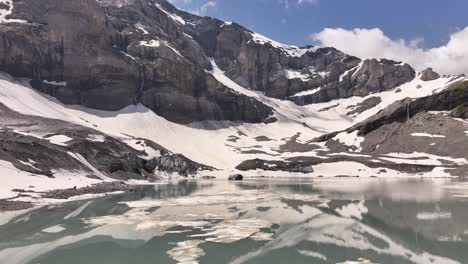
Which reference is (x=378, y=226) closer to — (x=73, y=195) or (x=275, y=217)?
(x=275, y=217)

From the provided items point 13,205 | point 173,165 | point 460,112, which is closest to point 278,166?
point 173,165

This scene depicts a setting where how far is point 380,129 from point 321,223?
167 metres

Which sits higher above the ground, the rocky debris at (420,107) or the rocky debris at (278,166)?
the rocky debris at (420,107)

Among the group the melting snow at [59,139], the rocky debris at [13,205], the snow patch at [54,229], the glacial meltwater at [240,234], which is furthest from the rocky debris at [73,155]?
the snow patch at [54,229]

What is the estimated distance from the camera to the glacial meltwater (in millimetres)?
22531

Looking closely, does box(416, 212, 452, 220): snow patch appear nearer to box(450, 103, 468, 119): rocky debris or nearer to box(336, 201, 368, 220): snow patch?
box(336, 201, 368, 220): snow patch

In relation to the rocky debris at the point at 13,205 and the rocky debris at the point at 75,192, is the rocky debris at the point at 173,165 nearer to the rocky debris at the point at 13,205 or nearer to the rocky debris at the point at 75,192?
the rocky debris at the point at 75,192

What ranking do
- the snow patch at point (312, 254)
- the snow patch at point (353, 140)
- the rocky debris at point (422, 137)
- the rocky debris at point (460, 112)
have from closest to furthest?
the snow patch at point (312, 254) < the rocky debris at point (422, 137) < the rocky debris at point (460, 112) < the snow patch at point (353, 140)

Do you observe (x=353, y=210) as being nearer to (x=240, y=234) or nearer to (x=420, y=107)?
(x=240, y=234)

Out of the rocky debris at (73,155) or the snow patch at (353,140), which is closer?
the rocky debris at (73,155)

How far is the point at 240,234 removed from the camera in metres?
29.0

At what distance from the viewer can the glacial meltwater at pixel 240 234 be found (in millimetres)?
22531

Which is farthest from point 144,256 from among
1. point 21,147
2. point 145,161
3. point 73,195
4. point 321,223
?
point 145,161

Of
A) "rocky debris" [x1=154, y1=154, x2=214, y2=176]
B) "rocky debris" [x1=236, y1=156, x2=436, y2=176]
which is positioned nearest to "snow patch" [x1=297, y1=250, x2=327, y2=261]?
"rocky debris" [x1=154, y1=154, x2=214, y2=176]
